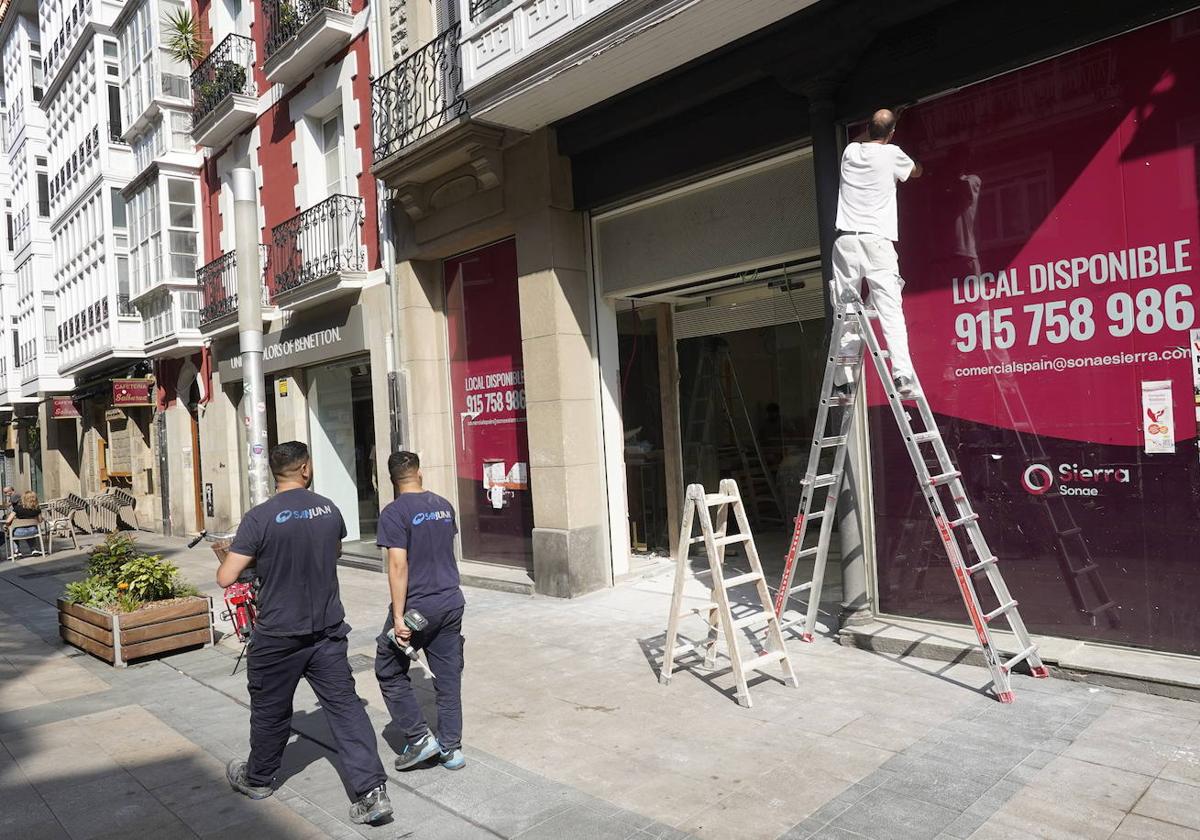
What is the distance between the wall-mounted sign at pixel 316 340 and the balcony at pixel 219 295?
1396 mm

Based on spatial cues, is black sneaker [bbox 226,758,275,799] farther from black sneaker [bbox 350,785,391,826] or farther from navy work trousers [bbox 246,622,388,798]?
black sneaker [bbox 350,785,391,826]

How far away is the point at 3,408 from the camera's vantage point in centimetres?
3322

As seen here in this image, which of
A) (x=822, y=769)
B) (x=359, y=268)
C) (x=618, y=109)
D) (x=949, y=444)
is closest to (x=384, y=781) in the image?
(x=822, y=769)

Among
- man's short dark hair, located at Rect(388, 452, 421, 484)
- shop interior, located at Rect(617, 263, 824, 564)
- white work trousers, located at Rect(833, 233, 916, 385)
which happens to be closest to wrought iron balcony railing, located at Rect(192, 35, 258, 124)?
shop interior, located at Rect(617, 263, 824, 564)

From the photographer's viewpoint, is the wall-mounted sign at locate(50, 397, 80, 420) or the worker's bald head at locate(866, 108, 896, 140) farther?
the wall-mounted sign at locate(50, 397, 80, 420)

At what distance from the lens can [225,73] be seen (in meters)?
15.3

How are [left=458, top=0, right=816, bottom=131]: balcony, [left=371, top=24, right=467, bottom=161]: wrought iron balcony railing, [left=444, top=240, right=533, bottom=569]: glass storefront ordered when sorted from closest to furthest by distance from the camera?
[left=458, top=0, right=816, bottom=131]: balcony < [left=371, top=24, right=467, bottom=161]: wrought iron balcony railing < [left=444, top=240, right=533, bottom=569]: glass storefront

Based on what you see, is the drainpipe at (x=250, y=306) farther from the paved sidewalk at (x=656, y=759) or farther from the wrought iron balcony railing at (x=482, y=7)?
the wrought iron balcony railing at (x=482, y=7)

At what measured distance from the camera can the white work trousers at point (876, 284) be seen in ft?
19.2

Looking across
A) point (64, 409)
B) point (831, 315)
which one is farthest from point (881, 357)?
point (64, 409)

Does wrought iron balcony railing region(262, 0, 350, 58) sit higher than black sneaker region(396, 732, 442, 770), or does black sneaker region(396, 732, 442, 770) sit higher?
wrought iron balcony railing region(262, 0, 350, 58)

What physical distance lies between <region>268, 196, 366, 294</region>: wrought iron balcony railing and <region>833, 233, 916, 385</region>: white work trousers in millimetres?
7759

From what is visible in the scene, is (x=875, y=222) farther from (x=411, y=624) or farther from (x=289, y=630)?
(x=289, y=630)

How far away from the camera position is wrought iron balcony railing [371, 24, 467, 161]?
970 cm
